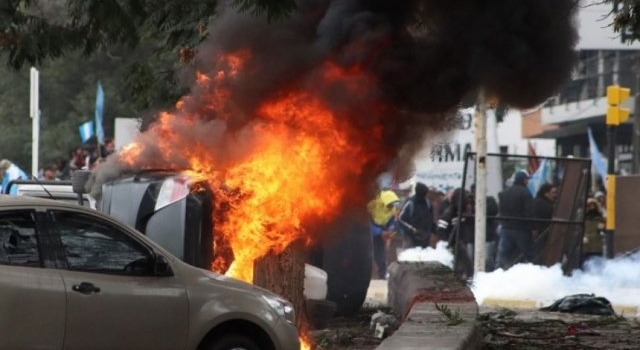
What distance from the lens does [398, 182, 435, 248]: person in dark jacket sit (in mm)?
19828

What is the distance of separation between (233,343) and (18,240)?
1.55 metres

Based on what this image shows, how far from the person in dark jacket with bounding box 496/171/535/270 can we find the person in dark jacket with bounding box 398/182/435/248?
1.76 m

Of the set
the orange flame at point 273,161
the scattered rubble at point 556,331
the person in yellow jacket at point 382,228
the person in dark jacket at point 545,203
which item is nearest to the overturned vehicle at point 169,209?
the orange flame at point 273,161

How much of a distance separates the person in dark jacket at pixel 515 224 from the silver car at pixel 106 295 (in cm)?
952

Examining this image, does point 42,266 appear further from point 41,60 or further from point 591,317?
point 591,317

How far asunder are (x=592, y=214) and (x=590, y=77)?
1184 centimetres

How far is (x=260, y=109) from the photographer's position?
32.3 feet

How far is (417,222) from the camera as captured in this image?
65.3ft

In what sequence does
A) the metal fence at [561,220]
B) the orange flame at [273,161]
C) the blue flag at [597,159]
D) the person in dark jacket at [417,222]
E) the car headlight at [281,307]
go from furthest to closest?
the blue flag at [597,159]
the person in dark jacket at [417,222]
the metal fence at [561,220]
the orange flame at [273,161]
the car headlight at [281,307]

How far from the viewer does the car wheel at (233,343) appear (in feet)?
27.0

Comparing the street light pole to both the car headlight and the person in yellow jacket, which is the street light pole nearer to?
the person in yellow jacket

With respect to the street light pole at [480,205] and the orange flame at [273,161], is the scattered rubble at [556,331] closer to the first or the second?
the orange flame at [273,161]

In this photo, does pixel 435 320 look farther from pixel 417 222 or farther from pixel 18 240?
pixel 417 222

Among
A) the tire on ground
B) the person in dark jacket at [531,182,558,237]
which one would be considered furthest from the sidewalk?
the person in dark jacket at [531,182,558,237]
